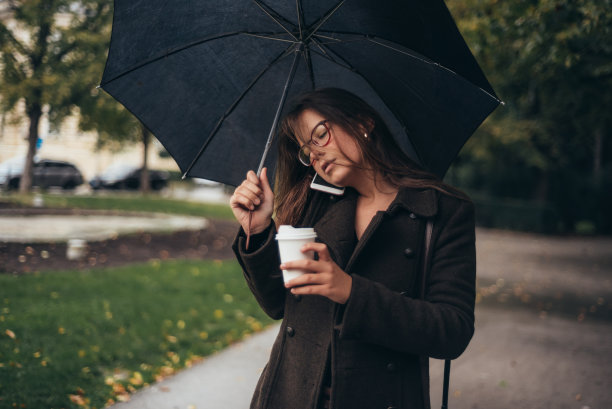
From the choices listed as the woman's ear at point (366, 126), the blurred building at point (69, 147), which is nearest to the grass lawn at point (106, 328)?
the woman's ear at point (366, 126)

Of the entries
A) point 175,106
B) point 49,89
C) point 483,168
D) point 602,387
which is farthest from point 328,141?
point 483,168

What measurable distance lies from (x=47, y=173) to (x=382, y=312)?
1280 inches

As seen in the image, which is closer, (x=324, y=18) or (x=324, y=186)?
(x=324, y=186)

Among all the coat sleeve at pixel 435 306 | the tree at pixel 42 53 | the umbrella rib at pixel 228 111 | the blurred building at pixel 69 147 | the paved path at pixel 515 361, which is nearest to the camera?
the coat sleeve at pixel 435 306

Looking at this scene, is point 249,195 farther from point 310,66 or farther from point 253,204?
point 310,66

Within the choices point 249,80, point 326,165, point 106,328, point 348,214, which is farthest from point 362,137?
point 106,328

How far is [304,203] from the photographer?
2.11m

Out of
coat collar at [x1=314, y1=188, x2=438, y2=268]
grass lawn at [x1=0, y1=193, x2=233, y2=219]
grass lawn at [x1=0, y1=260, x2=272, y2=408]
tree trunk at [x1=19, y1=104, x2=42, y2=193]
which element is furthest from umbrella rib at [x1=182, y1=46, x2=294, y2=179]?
tree trunk at [x1=19, y1=104, x2=42, y2=193]

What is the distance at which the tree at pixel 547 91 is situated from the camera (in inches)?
271

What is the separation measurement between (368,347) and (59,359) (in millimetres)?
4012

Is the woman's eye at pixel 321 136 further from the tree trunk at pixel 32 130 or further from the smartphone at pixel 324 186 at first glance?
the tree trunk at pixel 32 130

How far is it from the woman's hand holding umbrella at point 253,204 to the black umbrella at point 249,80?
1.34 feet

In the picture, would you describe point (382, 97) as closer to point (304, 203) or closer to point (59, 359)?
point (304, 203)

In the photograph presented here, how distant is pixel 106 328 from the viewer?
5.94 meters
